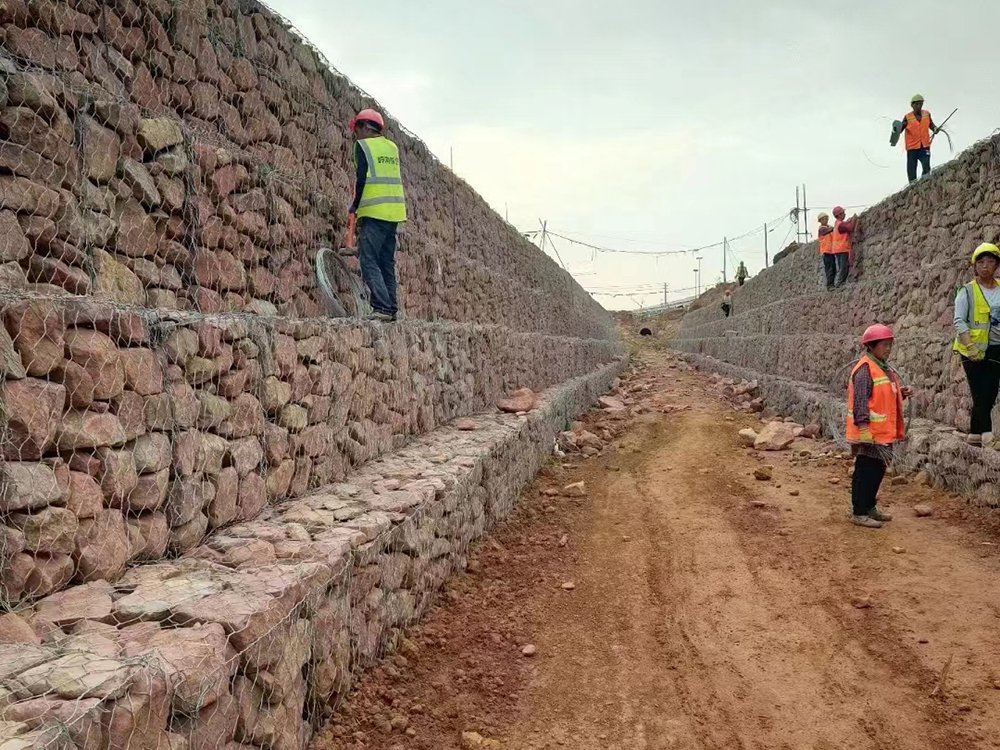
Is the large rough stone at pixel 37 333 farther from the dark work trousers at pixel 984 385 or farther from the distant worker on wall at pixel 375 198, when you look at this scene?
the dark work trousers at pixel 984 385

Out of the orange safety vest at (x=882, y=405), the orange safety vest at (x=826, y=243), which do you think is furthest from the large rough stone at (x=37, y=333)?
the orange safety vest at (x=826, y=243)

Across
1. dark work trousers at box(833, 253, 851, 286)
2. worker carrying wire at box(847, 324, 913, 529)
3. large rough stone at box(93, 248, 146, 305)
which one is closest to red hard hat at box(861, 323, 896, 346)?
worker carrying wire at box(847, 324, 913, 529)

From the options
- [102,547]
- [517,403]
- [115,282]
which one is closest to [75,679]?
[102,547]

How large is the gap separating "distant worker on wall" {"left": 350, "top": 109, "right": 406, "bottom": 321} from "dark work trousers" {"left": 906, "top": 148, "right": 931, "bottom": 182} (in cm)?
884

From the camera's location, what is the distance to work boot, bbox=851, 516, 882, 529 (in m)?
6.20

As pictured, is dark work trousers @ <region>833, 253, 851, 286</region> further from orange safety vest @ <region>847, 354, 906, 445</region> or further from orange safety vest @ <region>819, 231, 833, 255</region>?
orange safety vest @ <region>847, 354, 906, 445</region>

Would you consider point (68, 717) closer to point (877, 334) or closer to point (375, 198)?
point (375, 198)

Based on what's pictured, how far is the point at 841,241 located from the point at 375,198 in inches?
383

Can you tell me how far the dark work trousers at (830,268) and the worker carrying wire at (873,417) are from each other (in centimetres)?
751

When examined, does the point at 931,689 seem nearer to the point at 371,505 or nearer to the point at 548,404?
the point at 371,505

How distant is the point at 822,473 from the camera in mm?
8414

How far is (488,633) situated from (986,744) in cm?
259

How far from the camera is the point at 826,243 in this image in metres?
13.1

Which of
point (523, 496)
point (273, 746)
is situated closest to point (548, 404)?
point (523, 496)
